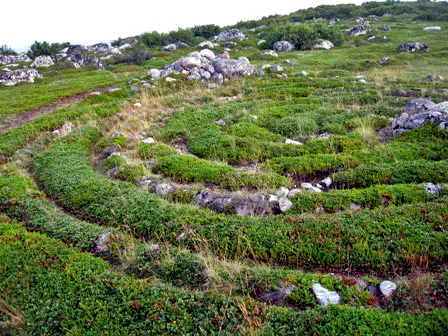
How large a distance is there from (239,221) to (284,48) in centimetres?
5453

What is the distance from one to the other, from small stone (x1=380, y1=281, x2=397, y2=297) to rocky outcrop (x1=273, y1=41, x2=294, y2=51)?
56807mm

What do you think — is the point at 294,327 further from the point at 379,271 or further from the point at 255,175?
the point at 255,175

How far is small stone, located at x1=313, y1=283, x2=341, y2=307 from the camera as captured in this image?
7.16 m

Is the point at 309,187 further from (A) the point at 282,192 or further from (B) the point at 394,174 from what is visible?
(B) the point at 394,174

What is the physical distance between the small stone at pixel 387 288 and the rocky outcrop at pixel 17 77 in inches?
2124

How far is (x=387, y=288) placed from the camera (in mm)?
7402

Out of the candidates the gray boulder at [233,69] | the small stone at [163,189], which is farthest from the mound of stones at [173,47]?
the small stone at [163,189]

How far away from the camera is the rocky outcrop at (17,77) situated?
4750 cm

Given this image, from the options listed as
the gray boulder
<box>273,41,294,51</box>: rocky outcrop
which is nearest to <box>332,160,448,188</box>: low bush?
the gray boulder

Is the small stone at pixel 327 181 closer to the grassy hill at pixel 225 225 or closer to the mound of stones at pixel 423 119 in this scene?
the grassy hill at pixel 225 225

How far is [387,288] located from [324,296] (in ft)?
4.80

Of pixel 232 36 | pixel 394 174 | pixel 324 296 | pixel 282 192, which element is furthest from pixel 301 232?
pixel 232 36

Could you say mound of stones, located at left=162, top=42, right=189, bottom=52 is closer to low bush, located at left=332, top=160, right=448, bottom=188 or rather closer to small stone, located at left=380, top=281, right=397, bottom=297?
low bush, located at left=332, top=160, right=448, bottom=188

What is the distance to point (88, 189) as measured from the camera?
13.1m
